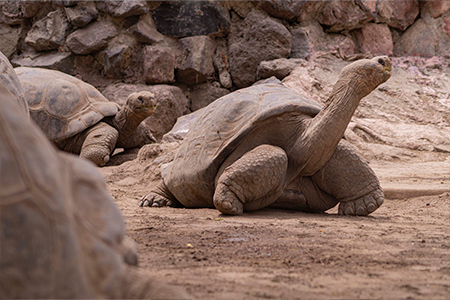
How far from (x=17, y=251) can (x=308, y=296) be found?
2.74 feet

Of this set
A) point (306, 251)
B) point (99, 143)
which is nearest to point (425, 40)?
point (99, 143)

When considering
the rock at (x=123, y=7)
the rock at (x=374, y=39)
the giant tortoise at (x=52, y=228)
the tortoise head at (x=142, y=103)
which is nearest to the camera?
the giant tortoise at (x=52, y=228)

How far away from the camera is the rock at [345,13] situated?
7.54m

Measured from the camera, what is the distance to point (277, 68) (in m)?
7.07

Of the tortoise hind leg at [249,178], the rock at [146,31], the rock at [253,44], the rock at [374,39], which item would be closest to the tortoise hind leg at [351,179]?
the tortoise hind leg at [249,178]

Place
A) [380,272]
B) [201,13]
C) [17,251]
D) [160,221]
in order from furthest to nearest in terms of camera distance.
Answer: [201,13] < [160,221] < [380,272] < [17,251]

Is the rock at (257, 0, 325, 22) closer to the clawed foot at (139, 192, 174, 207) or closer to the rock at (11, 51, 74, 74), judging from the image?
the rock at (11, 51, 74, 74)

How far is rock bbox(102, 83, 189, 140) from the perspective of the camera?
7.26 m

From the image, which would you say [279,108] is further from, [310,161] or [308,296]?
[308,296]

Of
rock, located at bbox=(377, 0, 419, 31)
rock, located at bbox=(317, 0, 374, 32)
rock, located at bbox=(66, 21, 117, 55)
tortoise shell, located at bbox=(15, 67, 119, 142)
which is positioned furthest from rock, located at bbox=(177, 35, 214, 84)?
rock, located at bbox=(377, 0, 419, 31)

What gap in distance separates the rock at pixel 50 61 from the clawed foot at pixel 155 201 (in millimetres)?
4351

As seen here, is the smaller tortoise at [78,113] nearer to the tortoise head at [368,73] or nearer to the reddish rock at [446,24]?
the tortoise head at [368,73]

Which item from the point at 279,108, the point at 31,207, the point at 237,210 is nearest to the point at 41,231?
the point at 31,207

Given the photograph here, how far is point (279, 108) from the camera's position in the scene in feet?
11.2
